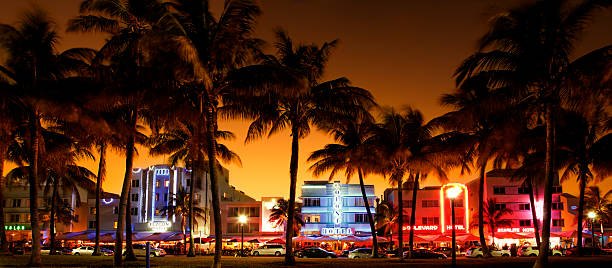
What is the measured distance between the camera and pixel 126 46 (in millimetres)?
23297

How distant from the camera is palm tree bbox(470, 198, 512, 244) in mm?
68438

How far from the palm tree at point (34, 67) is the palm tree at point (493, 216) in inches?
2269

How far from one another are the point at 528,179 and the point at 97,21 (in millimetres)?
29093

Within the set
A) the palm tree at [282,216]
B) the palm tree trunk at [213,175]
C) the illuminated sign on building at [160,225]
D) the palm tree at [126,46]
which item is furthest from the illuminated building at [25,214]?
the palm tree trunk at [213,175]

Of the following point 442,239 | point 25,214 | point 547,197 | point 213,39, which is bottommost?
point 442,239

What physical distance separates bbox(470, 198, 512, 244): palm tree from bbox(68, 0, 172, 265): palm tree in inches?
2139

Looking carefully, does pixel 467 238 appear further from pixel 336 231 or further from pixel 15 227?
pixel 15 227

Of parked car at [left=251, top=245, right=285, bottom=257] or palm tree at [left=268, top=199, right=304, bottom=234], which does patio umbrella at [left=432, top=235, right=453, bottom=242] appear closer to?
palm tree at [left=268, top=199, right=304, bottom=234]

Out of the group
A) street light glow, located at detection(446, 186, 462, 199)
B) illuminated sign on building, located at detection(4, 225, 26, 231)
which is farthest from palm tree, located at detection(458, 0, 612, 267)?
illuminated sign on building, located at detection(4, 225, 26, 231)

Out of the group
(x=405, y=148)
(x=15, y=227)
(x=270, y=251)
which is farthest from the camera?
(x=15, y=227)

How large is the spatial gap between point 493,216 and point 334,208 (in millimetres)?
20982

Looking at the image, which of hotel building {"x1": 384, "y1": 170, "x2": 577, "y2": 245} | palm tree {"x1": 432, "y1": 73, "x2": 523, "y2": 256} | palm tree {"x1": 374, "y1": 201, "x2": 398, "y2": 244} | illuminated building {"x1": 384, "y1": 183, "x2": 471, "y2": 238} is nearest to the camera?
palm tree {"x1": 432, "y1": 73, "x2": 523, "y2": 256}

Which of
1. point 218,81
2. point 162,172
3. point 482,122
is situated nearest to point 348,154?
point 482,122

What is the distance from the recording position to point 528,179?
36.6m
